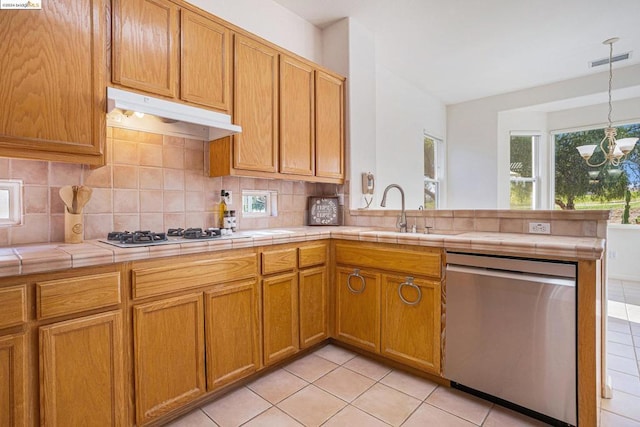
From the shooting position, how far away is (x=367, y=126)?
125 inches

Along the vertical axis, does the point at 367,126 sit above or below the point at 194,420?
above

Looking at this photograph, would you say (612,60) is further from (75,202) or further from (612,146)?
(75,202)

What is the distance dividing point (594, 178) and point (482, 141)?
1663 millimetres

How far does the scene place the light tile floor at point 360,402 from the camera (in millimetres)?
1620

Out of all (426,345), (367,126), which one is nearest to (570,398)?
(426,345)

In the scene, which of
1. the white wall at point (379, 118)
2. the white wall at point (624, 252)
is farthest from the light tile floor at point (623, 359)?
the white wall at point (379, 118)

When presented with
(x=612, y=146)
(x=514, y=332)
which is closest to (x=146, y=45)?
(x=514, y=332)

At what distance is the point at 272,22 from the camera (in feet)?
8.92

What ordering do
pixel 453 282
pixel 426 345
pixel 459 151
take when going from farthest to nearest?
1. pixel 459 151
2. pixel 426 345
3. pixel 453 282

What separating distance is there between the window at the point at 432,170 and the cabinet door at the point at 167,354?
428 cm

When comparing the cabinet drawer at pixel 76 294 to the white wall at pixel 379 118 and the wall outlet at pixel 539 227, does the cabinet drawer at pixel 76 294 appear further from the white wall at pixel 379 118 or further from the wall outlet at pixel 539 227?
the wall outlet at pixel 539 227

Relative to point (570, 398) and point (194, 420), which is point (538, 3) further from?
point (194, 420)

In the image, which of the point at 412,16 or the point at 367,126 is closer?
the point at 412,16

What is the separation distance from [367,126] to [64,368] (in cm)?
286
